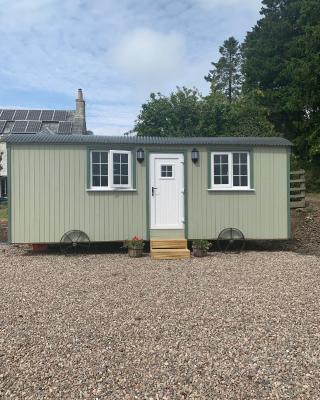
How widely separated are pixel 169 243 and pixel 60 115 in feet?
66.0

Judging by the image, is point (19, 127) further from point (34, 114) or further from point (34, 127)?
point (34, 114)

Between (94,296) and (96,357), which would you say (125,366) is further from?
(94,296)

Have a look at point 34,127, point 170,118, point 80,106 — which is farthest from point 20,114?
point 170,118

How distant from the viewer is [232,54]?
42688mm

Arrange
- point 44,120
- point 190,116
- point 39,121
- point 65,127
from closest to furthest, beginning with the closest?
1. point 190,116
2. point 65,127
3. point 39,121
4. point 44,120

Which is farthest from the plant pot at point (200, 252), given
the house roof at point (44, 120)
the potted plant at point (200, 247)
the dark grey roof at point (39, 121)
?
the dark grey roof at point (39, 121)

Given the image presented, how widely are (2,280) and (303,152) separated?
18670 millimetres

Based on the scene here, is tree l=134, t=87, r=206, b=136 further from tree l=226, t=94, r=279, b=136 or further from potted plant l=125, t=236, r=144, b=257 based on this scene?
potted plant l=125, t=236, r=144, b=257

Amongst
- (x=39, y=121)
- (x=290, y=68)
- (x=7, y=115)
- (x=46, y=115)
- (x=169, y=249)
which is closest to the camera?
(x=169, y=249)

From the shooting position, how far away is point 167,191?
9273mm

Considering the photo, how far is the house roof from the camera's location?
24031mm

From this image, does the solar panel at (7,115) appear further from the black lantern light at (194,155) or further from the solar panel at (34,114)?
the black lantern light at (194,155)

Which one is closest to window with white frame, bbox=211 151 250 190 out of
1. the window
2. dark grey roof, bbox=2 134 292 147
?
dark grey roof, bbox=2 134 292 147

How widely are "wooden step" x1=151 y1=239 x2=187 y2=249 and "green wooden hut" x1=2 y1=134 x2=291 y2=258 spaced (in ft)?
0.66
